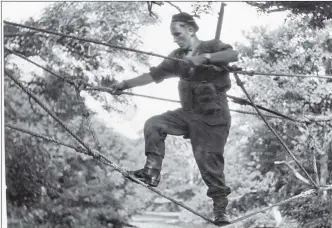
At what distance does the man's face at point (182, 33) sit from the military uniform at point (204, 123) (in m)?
0.03

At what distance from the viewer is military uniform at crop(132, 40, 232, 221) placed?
1.55 metres

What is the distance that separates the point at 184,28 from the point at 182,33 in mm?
19

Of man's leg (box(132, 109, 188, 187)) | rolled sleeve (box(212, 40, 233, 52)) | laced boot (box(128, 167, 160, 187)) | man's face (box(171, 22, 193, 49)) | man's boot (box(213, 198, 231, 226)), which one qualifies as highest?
man's face (box(171, 22, 193, 49))

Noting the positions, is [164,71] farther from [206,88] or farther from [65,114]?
[65,114]

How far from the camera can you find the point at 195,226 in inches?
148

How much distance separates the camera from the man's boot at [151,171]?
153 centimetres

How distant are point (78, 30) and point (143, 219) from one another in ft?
5.23

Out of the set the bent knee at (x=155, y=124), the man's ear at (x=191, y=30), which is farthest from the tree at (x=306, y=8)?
the bent knee at (x=155, y=124)

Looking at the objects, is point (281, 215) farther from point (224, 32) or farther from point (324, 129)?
point (224, 32)

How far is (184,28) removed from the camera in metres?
1.58

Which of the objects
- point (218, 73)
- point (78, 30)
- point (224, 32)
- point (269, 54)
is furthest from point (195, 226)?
point (218, 73)

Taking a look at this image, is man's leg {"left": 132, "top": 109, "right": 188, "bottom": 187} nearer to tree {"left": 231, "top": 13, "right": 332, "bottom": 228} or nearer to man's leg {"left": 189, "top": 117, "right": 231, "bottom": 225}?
man's leg {"left": 189, "top": 117, "right": 231, "bottom": 225}

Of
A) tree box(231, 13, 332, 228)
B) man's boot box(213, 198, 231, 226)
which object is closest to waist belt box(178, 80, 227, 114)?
man's boot box(213, 198, 231, 226)

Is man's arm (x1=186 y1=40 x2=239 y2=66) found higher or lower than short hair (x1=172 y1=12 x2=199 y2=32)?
lower
